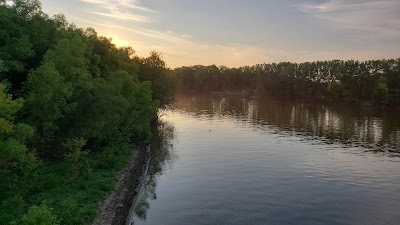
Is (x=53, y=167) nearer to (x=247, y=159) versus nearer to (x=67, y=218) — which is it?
(x=67, y=218)

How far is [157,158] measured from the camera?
5878cm

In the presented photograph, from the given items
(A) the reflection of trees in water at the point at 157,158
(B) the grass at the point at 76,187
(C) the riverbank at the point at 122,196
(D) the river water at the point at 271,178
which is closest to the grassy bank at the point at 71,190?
(B) the grass at the point at 76,187

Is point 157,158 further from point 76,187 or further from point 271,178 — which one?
point 76,187

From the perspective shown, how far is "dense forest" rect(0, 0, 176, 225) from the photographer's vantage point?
2678 cm

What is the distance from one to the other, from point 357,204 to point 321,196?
3.95 m

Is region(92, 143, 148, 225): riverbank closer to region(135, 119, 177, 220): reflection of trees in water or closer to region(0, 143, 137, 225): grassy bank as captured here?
region(0, 143, 137, 225): grassy bank

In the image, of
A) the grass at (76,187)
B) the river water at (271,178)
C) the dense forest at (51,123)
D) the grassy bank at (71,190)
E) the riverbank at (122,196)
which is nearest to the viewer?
the grassy bank at (71,190)

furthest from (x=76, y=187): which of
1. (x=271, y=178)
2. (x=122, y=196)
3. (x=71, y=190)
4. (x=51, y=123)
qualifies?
(x=271, y=178)

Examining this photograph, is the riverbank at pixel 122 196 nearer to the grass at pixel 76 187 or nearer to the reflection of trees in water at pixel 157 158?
the grass at pixel 76 187

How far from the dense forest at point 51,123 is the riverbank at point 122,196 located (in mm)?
825

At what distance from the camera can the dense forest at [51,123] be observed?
26781mm

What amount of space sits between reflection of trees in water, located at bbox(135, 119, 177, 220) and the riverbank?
3.98 feet

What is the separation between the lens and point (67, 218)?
26.6 meters

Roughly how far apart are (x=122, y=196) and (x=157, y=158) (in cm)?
2108
